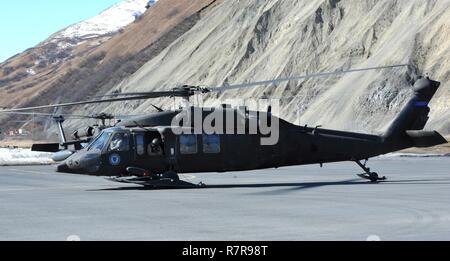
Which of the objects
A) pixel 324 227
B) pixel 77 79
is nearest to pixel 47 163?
pixel 324 227

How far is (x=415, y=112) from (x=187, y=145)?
7.08m

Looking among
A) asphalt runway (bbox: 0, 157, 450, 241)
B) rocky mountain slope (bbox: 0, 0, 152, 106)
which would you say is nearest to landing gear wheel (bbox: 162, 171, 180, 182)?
asphalt runway (bbox: 0, 157, 450, 241)

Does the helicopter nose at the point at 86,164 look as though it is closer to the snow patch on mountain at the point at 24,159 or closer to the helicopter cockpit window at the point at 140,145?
the helicopter cockpit window at the point at 140,145

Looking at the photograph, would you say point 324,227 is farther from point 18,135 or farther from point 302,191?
point 18,135

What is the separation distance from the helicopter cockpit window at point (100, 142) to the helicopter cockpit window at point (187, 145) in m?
2.15

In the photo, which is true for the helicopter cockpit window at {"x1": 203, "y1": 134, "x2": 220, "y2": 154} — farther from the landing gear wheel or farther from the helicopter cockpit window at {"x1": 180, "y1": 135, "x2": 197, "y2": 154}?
the landing gear wheel

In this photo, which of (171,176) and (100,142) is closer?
(171,176)

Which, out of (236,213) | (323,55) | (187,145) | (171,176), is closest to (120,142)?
(171,176)

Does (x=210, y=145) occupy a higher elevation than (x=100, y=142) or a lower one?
lower

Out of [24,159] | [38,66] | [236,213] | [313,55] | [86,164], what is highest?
[313,55]

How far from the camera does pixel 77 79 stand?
403 feet

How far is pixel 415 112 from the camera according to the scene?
2370 centimetres

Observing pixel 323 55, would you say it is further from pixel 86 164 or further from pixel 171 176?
pixel 86 164

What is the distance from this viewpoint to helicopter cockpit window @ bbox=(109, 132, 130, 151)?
22.4 metres
